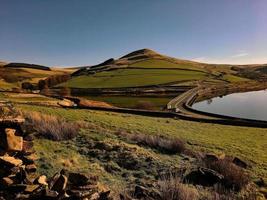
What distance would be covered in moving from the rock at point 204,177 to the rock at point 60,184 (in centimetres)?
421

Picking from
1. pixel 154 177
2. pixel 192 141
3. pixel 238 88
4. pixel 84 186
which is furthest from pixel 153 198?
pixel 238 88

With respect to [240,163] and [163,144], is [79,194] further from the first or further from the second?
[240,163]

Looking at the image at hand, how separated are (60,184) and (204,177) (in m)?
5.07

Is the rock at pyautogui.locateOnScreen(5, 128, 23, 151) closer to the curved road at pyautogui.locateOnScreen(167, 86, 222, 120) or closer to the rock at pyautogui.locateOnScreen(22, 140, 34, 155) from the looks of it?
the rock at pyautogui.locateOnScreen(22, 140, 34, 155)

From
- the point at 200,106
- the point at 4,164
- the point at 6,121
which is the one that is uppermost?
the point at 6,121

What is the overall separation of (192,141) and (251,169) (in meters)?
5.50

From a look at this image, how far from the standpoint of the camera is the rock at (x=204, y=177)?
10.4 meters

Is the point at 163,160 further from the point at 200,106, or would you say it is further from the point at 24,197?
the point at 200,106

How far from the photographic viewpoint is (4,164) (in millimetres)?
7723

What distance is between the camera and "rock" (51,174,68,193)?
24.0 ft

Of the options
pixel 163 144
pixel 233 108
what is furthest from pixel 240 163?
pixel 233 108

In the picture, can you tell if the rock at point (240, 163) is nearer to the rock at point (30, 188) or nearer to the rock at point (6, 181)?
the rock at point (30, 188)

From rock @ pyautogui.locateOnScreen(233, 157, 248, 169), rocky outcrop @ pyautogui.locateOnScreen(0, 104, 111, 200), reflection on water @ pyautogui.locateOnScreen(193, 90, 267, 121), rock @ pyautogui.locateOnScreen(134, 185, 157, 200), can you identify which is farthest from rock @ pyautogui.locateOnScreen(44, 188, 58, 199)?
reflection on water @ pyautogui.locateOnScreen(193, 90, 267, 121)

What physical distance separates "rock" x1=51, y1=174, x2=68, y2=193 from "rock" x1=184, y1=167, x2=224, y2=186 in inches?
166
